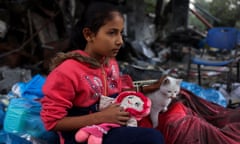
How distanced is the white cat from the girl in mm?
346

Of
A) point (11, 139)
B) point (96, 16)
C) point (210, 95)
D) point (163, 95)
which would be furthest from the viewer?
point (210, 95)

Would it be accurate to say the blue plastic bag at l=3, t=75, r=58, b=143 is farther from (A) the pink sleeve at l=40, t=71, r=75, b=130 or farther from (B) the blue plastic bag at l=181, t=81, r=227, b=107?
(B) the blue plastic bag at l=181, t=81, r=227, b=107

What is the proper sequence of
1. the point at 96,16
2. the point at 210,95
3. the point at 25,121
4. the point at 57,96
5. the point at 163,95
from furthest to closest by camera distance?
1. the point at 210,95
2. the point at 25,121
3. the point at 163,95
4. the point at 96,16
5. the point at 57,96

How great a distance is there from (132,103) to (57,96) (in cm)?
41

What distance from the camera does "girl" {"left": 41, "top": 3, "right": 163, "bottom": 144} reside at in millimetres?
1566

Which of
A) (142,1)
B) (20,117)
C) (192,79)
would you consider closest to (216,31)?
(192,79)

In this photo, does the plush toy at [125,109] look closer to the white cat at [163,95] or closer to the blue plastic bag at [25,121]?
the white cat at [163,95]

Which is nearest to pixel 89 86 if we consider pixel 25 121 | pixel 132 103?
pixel 132 103

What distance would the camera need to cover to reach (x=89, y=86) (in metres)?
1.71

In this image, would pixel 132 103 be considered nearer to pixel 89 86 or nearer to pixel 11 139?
pixel 89 86

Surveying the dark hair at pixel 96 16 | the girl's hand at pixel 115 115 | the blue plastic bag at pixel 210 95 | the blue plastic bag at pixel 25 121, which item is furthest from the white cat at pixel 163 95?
the blue plastic bag at pixel 210 95

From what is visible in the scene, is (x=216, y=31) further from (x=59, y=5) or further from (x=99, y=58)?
(x=99, y=58)

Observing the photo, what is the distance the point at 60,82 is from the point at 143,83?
0.89 meters

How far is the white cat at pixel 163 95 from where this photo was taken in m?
1.95
